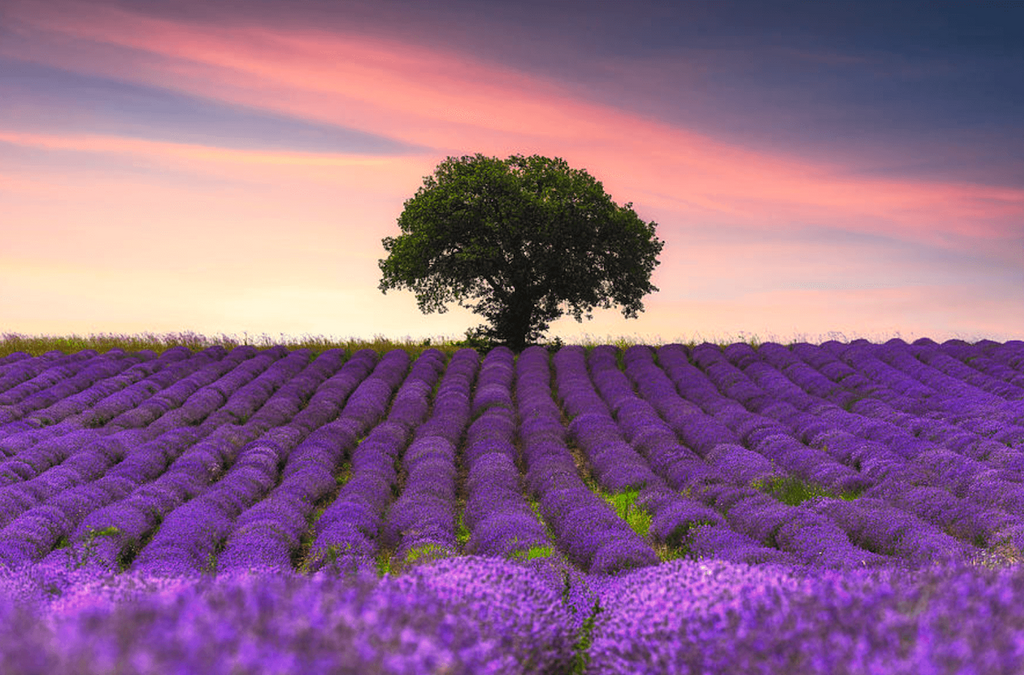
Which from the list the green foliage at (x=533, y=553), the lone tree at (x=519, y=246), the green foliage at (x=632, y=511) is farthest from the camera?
the lone tree at (x=519, y=246)

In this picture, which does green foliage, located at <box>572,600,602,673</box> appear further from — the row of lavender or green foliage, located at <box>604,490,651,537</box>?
green foliage, located at <box>604,490,651,537</box>

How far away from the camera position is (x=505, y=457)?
45.3 feet

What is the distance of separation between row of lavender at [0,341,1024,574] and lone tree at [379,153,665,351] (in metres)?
4.52

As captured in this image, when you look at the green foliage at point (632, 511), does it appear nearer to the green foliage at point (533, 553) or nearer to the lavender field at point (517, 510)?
the lavender field at point (517, 510)

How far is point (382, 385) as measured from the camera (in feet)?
68.5

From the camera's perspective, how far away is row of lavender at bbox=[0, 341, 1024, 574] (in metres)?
9.77

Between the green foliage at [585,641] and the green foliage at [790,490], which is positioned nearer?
the green foliage at [585,641]

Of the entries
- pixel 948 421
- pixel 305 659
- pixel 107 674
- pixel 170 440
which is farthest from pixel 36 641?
pixel 948 421

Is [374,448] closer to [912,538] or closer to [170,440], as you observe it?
[170,440]

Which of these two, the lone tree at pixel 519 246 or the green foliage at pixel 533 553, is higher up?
the lone tree at pixel 519 246

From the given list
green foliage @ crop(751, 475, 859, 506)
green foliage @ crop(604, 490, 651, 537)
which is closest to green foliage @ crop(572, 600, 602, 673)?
green foliage @ crop(604, 490, 651, 537)

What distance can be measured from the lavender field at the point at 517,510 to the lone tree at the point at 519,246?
3.41 meters

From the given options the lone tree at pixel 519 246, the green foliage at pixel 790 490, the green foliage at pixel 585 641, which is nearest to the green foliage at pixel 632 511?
the green foliage at pixel 790 490

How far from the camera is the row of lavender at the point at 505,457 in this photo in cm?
977
